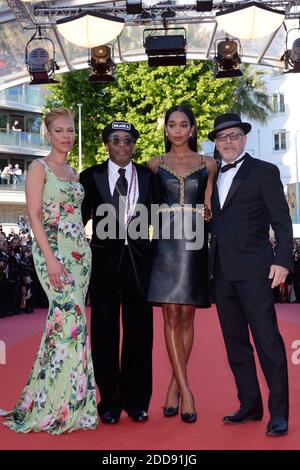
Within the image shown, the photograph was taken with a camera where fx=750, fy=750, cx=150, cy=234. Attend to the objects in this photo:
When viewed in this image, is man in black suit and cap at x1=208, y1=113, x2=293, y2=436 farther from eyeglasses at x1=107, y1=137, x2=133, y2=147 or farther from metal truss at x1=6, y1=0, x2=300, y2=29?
metal truss at x1=6, y1=0, x2=300, y2=29

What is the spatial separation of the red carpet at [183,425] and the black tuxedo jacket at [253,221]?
961mm

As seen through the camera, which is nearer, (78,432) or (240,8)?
(78,432)

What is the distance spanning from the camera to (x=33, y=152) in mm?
45781

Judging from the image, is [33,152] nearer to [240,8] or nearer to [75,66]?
Answer: [75,66]

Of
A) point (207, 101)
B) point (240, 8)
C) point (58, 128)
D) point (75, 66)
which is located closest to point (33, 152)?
point (207, 101)

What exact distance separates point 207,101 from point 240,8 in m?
14.0

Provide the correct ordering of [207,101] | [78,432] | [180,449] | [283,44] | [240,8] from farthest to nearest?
[207,101] < [283,44] < [240,8] < [78,432] < [180,449]

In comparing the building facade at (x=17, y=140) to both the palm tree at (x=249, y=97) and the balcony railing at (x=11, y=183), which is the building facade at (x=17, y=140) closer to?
the balcony railing at (x=11, y=183)

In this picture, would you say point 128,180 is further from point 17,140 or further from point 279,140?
point 17,140

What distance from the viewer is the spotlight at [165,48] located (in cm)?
1252

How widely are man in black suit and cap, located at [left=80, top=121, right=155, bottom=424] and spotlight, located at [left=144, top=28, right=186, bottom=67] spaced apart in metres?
7.83

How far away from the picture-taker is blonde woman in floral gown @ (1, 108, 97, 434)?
4.72m

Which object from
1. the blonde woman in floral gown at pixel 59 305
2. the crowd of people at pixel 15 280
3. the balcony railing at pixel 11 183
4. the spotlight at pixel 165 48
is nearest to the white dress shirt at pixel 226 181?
the blonde woman in floral gown at pixel 59 305

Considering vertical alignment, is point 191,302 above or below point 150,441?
above
